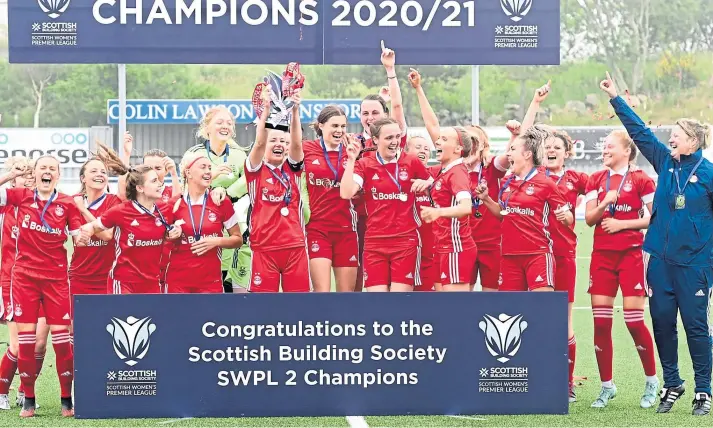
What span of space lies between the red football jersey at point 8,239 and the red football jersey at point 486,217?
321cm

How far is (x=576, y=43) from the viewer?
178ft

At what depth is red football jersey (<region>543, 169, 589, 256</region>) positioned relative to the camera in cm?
855

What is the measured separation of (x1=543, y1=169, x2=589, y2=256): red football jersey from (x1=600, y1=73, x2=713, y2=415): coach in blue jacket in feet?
2.50

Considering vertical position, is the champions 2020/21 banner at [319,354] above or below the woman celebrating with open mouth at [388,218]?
below

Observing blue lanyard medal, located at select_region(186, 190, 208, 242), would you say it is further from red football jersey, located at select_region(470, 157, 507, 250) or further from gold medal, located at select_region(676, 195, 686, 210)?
gold medal, located at select_region(676, 195, 686, 210)

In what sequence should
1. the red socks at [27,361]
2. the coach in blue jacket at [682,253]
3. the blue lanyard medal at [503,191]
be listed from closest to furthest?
the coach in blue jacket at [682,253] < the red socks at [27,361] < the blue lanyard medal at [503,191]

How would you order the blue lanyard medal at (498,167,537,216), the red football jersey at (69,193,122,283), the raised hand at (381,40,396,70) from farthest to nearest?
the raised hand at (381,40,396,70) → the blue lanyard medal at (498,167,537,216) → the red football jersey at (69,193,122,283)

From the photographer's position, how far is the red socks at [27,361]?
786 centimetres

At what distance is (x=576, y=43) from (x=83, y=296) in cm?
4887

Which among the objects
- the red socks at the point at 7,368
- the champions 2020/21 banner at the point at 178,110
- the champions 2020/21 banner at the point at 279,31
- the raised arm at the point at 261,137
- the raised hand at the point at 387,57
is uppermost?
the champions 2020/21 banner at the point at 178,110

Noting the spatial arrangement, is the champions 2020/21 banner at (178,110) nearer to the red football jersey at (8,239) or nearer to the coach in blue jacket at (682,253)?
the red football jersey at (8,239)

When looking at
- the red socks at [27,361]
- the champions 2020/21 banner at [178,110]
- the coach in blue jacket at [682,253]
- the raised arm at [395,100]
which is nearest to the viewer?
the coach in blue jacket at [682,253]

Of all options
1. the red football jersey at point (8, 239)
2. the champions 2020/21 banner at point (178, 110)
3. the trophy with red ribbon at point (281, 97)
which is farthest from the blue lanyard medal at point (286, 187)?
the champions 2020/21 banner at point (178, 110)

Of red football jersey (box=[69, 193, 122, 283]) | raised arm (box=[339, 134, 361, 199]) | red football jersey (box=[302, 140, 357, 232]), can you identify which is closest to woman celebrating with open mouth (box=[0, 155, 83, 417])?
red football jersey (box=[69, 193, 122, 283])
